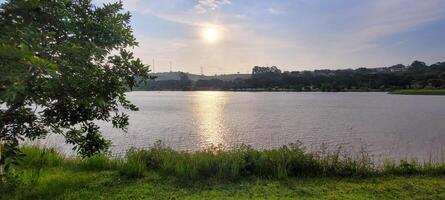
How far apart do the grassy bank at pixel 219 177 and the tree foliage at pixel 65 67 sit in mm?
1084

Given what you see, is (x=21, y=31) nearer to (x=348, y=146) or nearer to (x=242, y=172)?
(x=242, y=172)

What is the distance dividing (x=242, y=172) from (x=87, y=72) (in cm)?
458

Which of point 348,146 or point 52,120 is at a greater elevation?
point 52,120

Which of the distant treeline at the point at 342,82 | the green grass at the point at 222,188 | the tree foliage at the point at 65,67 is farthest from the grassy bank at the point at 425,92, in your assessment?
the tree foliage at the point at 65,67

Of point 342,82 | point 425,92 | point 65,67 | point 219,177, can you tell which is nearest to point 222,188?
point 219,177

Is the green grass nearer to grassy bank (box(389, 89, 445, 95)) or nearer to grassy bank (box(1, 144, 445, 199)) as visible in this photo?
grassy bank (box(1, 144, 445, 199))

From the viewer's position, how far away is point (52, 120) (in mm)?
6191

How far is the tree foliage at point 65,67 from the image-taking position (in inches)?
154

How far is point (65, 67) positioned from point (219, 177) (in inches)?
178

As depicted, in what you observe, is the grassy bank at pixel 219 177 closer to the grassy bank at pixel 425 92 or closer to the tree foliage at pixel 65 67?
the tree foliage at pixel 65 67

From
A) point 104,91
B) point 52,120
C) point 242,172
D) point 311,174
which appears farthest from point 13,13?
point 311,174

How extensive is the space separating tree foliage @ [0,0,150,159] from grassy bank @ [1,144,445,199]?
1.08 m

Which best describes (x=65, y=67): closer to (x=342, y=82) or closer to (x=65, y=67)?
(x=65, y=67)

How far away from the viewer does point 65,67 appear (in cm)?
435
